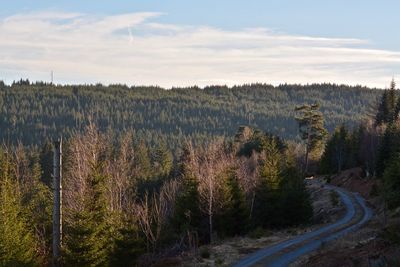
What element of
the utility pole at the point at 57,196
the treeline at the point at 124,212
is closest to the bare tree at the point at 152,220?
the treeline at the point at 124,212

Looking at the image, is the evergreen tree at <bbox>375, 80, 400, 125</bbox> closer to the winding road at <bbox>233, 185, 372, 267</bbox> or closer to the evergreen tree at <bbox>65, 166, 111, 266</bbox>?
the winding road at <bbox>233, 185, 372, 267</bbox>

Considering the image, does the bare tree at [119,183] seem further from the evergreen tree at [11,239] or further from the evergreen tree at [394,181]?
the evergreen tree at [394,181]

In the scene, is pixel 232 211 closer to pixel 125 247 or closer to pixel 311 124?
pixel 125 247

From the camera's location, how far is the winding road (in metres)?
28.1

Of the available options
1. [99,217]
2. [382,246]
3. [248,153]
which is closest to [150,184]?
[248,153]

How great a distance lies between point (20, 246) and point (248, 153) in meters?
56.0

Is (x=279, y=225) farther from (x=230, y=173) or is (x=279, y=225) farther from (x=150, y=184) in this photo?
(x=150, y=184)

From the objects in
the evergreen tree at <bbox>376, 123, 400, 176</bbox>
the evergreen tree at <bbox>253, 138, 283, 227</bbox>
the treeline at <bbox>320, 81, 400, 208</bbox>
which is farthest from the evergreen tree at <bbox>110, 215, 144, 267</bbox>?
the evergreen tree at <bbox>376, 123, 400, 176</bbox>

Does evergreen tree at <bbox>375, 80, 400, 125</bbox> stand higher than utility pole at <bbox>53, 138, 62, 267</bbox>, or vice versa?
evergreen tree at <bbox>375, 80, 400, 125</bbox>

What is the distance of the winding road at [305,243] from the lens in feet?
92.0

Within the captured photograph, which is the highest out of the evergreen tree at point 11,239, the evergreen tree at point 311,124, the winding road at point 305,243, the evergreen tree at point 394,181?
the evergreen tree at point 311,124

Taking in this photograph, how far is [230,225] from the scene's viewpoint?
4094 centimetres

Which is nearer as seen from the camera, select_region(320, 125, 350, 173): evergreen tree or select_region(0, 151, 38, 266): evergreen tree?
select_region(0, 151, 38, 266): evergreen tree

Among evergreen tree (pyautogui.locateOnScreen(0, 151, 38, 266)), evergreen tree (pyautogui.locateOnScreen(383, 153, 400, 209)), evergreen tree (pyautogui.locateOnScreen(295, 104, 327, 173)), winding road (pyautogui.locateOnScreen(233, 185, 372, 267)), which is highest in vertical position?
evergreen tree (pyautogui.locateOnScreen(295, 104, 327, 173))
